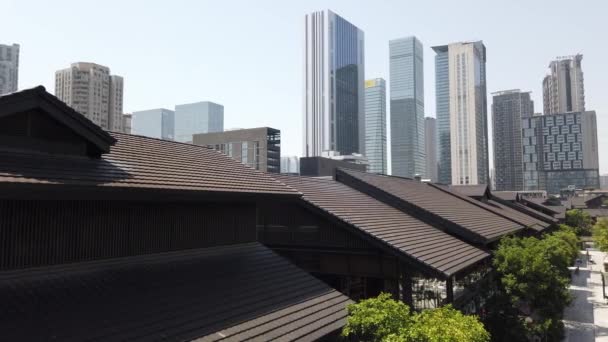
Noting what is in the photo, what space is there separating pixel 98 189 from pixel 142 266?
2.92 meters

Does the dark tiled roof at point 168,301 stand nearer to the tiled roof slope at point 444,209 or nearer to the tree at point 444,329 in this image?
the tree at point 444,329

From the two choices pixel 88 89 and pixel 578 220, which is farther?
pixel 88 89

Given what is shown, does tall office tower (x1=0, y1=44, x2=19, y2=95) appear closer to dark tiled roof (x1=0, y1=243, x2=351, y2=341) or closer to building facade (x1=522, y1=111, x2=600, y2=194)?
dark tiled roof (x1=0, y1=243, x2=351, y2=341)

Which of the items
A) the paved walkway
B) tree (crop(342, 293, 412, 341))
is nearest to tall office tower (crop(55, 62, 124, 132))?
the paved walkway

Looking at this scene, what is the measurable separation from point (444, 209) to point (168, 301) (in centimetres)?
2134

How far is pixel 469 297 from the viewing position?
2384 centimetres

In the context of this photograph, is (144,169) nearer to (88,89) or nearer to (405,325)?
(405,325)

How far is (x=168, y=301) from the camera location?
11008 millimetres

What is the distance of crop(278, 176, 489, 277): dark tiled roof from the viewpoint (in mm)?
18438

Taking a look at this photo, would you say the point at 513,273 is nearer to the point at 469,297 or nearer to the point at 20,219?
the point at 469,297

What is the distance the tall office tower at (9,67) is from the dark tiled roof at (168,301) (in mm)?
137306

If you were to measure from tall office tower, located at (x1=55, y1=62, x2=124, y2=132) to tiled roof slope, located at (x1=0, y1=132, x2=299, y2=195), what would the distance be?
11344 cm

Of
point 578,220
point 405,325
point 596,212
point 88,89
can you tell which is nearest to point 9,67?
point 88,89

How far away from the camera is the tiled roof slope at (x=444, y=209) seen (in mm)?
25208
